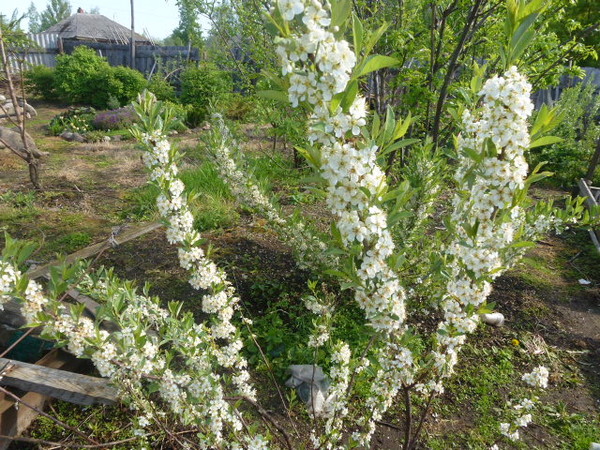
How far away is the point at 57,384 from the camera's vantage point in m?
2.16

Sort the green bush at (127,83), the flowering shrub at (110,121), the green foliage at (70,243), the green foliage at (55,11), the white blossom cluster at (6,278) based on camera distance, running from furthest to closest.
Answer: the green foliage at (55,11)
the green bush at (127,83)
the flowering shrub at (110,121)
the green foliage at (70,243)
the white blossom cluster at (6,278)

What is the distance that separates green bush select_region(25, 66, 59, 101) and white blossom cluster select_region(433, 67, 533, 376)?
16.7 meters

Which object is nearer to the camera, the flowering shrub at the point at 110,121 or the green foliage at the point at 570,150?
the green foliage at the point at 570,150

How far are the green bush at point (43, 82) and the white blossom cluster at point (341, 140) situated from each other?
1646 centimetres

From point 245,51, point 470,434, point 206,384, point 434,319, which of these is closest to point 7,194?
point 245,51

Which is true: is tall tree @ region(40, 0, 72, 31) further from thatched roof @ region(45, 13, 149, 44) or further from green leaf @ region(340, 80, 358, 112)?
green leaf @ region(340, 80, 358, 112)

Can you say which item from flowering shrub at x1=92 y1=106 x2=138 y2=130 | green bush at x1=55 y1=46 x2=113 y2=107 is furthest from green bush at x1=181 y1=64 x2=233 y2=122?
green bush at x1=55 y1=46 x2=113 y2=107

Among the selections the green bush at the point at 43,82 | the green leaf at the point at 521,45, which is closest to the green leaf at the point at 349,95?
the green leaf at the point at 521,45

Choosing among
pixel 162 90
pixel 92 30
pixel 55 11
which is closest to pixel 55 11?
pixel 55 11

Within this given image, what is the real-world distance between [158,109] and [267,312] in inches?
78.5

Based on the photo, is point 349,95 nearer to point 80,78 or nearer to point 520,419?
point 520,419

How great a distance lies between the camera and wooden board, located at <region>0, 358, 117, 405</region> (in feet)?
6.97

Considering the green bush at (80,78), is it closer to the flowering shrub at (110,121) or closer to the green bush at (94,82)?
the green bush at (94,82)

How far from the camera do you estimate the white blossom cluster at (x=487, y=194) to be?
126 centimetres
